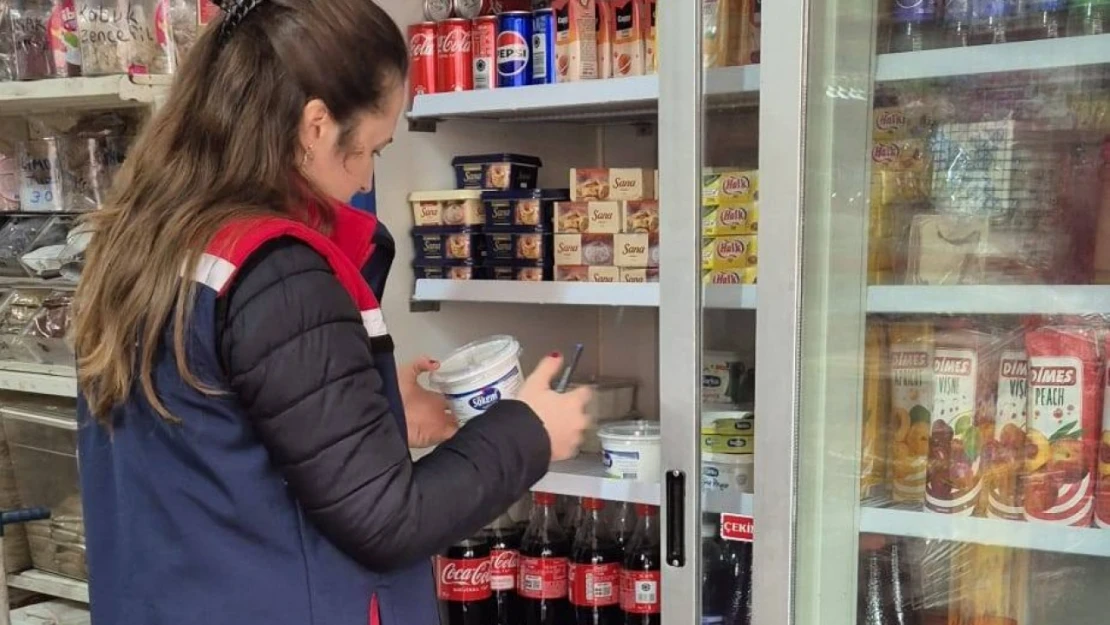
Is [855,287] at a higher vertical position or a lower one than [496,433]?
higher

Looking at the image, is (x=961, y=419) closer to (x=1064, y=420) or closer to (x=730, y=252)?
(x=1064, y=420)

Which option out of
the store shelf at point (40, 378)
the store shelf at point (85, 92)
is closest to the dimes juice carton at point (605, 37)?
the store shelf at point (85, 92)

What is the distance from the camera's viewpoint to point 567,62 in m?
1.61

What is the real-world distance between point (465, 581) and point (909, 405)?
33.2 inches

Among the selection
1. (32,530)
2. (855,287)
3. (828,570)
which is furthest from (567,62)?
(32,530)

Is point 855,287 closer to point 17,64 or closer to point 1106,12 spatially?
point 1106,12

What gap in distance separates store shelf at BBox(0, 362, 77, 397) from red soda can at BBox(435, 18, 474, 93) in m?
0.77

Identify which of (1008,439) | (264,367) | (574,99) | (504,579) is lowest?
(504,579)

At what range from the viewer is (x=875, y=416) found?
136 cm

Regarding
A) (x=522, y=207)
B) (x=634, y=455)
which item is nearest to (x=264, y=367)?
(x=634, y=455)

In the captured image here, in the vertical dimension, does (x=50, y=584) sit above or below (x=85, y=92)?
below

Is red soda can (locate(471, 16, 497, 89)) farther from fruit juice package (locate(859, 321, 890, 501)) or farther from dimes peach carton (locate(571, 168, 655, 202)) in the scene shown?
fruit juice package (locate(859, 321, 890, 501))

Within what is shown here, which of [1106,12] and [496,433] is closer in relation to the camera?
[496,433]

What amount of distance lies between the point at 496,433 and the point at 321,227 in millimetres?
295
